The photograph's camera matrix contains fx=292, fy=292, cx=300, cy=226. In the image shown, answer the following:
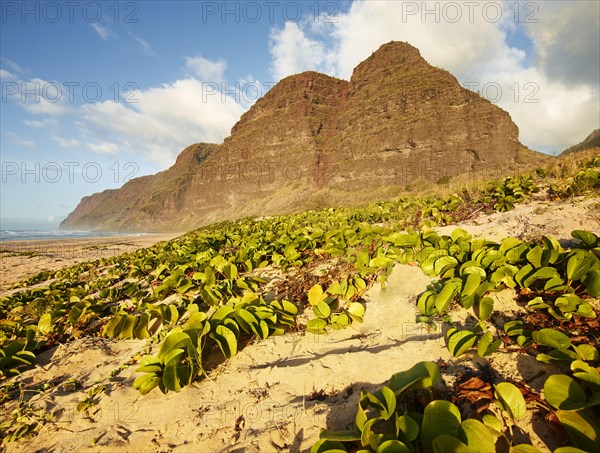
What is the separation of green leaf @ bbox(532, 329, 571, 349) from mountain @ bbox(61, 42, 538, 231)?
41960 mm

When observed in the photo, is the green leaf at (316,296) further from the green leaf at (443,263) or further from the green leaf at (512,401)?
the green leaf at (512,401)

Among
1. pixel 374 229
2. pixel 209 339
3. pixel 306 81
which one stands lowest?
pixel 209 339

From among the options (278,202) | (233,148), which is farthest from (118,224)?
(278,202)

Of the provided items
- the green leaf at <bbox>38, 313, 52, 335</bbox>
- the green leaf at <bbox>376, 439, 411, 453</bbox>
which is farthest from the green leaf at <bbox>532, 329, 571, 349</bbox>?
the green leaf at <bbox>38, 313, 52, 335</bbox>

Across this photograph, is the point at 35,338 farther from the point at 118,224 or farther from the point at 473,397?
the point at 118,224

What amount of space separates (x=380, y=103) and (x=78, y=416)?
5761 cm

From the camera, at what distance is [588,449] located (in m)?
1.09

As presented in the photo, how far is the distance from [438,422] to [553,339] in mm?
847

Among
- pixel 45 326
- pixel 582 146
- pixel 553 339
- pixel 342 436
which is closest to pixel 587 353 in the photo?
pixel 553 339

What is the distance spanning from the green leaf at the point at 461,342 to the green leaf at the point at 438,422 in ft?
2.05

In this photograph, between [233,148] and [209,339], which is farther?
[233,148]

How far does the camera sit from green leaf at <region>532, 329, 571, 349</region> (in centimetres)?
150

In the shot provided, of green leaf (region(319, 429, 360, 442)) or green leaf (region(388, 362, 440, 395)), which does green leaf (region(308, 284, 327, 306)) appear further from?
green leaf (region(319, 429, 360, 442))

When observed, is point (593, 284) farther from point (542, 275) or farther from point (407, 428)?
point (407, 428)
